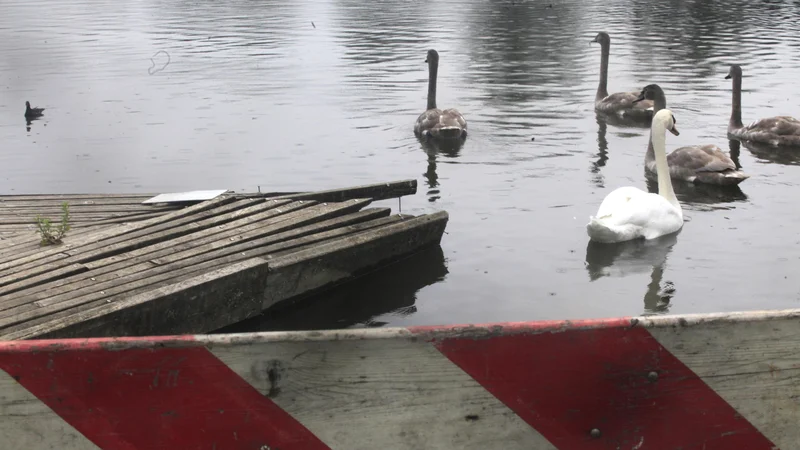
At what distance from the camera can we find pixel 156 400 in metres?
3.28

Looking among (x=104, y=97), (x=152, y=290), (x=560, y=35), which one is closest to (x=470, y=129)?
(x=104, y=97)

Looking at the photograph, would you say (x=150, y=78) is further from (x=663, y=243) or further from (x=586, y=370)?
(x=586, y=370)

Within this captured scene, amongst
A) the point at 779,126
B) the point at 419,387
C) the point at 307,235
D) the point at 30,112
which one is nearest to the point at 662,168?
the point at 307,235

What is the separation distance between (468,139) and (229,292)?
9.35 metres

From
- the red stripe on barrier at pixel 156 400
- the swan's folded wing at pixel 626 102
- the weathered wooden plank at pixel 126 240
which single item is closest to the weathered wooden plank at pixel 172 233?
the weathered wooden plank at pixel 126 240

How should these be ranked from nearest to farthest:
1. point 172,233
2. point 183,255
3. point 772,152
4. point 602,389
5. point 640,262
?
point 602,389 → point 183,255 → point 172,233 → point 640,262 → point 772,152

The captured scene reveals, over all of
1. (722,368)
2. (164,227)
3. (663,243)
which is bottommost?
(663,243)

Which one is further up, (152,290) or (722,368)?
(722,368)

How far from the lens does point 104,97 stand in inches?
820

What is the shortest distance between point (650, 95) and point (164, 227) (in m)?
9.17

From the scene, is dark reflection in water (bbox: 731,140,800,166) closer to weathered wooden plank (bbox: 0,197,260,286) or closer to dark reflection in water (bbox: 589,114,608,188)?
dark reflection in water (bbox: 589,114,608,188)

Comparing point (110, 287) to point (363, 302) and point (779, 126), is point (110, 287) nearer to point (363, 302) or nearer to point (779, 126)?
point (363, 302)

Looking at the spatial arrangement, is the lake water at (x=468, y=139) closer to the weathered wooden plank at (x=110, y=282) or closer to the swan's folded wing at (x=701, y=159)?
the swan's folded wing at (x=701, y=159)

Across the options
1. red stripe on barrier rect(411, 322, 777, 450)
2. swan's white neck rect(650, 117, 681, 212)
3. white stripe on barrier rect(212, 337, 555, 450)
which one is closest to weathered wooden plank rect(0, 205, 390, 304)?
swan's white neck rect(650, 117, 681, 212)
